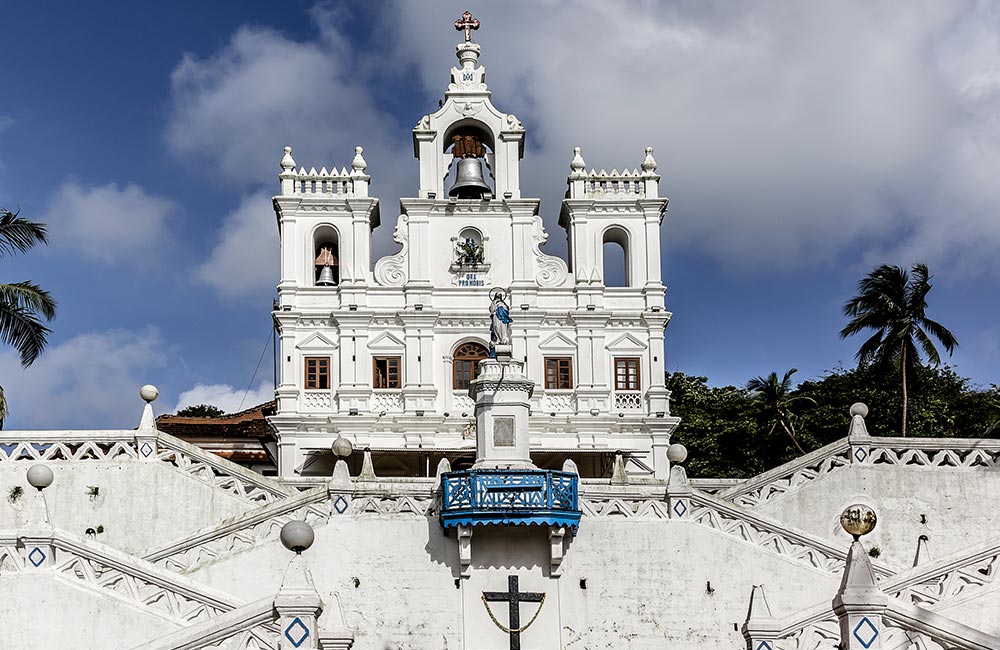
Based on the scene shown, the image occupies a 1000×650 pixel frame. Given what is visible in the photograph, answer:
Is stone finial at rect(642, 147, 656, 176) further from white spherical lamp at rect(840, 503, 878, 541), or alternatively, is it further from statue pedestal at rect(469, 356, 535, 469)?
white spherical lamp at rect(840, 503, 878, 541)

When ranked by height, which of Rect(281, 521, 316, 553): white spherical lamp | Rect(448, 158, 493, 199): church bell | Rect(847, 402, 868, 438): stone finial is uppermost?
Rect(448, 158, 493, 199): church bell

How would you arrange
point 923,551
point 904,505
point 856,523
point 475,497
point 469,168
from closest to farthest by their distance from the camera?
point 856,523, point 475,497, point 923,551, point 904,505, point 469,168

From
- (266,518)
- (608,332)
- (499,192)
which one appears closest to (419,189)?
(499,192)

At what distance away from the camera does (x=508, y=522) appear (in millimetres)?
26531

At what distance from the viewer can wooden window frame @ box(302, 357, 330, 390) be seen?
41812 millimetres

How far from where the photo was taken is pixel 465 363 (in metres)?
42.5

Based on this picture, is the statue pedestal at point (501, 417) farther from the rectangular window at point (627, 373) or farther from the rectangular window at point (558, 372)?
the rectangular window at point (627, 373)

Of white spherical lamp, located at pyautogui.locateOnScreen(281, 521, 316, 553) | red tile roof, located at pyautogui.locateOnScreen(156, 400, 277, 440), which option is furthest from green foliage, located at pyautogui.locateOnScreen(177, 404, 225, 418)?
white spherical lamp, located at pyautogui.locateOnScreen(281, 521, 316, 553)

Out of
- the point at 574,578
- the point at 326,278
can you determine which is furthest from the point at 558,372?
the point at 574,578

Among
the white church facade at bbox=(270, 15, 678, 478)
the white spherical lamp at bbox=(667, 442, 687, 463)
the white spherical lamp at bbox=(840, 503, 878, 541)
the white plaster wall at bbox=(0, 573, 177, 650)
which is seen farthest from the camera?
the white church facade at bbox=(270, 15, 678, 478)

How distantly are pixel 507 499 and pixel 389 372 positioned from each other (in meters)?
16.1

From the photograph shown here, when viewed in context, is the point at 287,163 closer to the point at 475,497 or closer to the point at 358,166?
the point at 358,166

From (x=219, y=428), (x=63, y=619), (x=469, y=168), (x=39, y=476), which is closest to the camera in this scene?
(x=63, y=619)

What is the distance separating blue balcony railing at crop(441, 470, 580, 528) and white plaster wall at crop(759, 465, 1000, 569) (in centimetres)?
527
